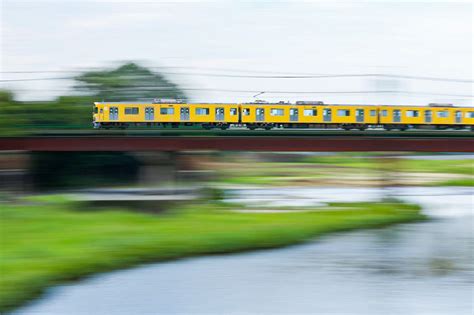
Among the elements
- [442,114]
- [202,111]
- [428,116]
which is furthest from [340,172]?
[202,111]

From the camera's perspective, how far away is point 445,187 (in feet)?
140

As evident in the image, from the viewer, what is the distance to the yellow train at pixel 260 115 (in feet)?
81.9

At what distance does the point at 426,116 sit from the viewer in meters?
26.4

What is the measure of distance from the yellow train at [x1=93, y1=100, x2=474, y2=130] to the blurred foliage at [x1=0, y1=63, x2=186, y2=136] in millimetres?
915

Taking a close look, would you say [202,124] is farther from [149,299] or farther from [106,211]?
[149,299]

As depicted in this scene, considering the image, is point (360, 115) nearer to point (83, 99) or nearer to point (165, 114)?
point (165, 114)

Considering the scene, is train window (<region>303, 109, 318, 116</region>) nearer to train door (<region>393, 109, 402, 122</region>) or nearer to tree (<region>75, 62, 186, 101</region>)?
train door (<region>393, 109, 402, 122</region>)

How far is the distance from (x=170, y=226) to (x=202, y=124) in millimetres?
4130

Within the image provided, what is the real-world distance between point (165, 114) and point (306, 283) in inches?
397

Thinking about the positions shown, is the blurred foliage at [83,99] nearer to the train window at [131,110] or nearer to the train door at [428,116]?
the train window at [131,110]

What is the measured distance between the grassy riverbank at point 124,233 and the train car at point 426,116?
156 inches

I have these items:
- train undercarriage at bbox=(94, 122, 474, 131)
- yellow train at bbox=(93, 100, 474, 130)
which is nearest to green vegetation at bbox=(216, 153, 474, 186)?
train undercarriage at bbox=(94, 122, 474, 131)

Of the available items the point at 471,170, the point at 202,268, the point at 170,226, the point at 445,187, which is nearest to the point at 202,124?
the point at 170,226

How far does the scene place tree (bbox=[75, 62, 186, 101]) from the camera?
27.9m
